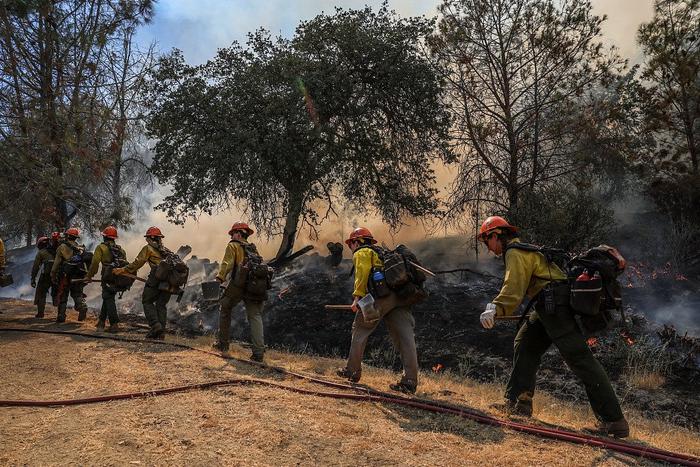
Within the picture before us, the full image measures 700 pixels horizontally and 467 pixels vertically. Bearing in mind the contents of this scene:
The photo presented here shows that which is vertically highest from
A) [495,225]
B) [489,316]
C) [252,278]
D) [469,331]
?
[495,225]

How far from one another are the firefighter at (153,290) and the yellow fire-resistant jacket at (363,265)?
427 centimetres

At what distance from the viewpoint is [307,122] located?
16406mm

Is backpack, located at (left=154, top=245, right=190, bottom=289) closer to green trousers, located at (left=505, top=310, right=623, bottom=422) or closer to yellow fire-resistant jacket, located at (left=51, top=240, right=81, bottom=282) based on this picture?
yellow fire-resistant jacket, located at (left=51, top=240, right=81, bottom=282)

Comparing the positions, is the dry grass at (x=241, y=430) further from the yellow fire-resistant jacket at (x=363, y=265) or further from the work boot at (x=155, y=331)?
the work boot at (x=155, y=331)

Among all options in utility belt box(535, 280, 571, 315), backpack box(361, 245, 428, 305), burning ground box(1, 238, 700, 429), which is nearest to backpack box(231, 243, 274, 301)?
backpack box(361, 245, 428, 305)

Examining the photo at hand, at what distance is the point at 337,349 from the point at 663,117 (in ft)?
38.6

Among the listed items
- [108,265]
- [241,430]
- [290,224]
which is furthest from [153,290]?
[290,224]

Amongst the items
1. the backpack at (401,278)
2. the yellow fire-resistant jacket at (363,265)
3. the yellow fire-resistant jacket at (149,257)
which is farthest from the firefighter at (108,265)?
the backpack at (401,278)

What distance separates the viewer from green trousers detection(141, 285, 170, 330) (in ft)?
29.1

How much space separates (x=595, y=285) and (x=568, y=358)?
2.25ft

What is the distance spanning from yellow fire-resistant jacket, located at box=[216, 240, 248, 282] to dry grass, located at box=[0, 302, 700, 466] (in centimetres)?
179

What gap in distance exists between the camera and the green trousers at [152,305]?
8.86 m

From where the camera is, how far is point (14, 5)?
372 inches

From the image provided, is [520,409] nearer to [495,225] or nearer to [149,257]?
[495,225]
